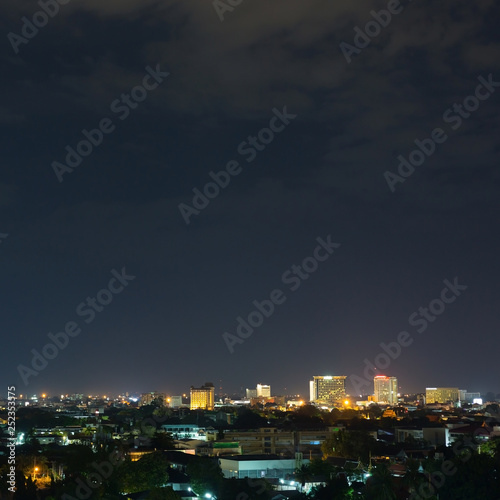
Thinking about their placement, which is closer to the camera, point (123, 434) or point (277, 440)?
point (277, 440)

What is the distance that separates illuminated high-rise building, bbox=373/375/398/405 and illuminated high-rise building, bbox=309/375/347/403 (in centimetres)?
506

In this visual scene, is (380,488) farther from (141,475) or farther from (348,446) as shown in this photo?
(348,446)

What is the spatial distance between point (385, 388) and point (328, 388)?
8366 millimetres

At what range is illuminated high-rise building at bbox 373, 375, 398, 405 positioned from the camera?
114 metres

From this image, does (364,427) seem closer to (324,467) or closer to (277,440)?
(277,440)

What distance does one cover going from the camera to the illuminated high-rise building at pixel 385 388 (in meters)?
114

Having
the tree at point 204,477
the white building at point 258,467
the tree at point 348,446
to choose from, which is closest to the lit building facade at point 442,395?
the tree at point 348,446

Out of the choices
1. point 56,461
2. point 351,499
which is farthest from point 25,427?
point 351,499

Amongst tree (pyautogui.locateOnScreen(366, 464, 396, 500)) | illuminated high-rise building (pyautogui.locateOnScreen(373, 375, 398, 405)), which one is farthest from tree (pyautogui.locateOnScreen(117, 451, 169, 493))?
illuminated high-rise building (pyautogui.locateOnScreen(373, 375, 398, 405))

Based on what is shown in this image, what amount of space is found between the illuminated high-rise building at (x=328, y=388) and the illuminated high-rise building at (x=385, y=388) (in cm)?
506

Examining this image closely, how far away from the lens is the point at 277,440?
3014cm

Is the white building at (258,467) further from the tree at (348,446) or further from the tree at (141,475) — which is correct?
the tree at (141,475)

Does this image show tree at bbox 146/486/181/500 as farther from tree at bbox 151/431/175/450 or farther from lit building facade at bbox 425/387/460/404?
lit building facade at bbox 425/387/460/404

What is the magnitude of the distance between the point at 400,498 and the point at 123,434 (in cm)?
1985
